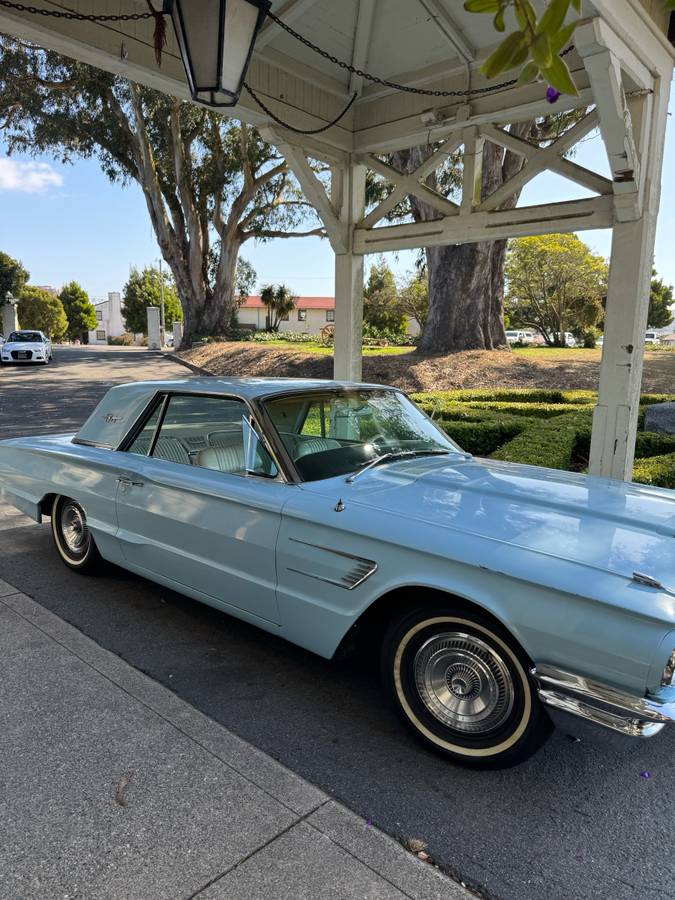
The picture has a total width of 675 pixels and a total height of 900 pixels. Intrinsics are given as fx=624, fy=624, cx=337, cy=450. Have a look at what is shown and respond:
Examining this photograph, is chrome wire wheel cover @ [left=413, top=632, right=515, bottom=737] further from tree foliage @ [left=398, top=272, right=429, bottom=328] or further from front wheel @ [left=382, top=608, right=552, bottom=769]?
tree foliage @ [left=398, top=272, right=429, bottom=328]

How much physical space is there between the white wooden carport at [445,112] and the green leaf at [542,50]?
3.22 metres

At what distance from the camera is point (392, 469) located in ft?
10.6

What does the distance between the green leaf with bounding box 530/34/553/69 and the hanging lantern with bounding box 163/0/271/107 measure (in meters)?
3.09

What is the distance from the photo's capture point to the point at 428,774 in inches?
93.3

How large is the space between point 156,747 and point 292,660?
934mm

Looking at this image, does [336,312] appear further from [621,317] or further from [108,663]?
[108,663]

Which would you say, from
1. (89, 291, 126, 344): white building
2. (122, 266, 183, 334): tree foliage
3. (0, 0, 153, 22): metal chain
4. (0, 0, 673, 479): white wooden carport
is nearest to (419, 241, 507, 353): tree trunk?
(0, 0, 673, 479): white wooden carport

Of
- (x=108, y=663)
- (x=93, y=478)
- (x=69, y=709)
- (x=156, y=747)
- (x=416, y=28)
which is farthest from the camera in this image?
(x=416, y=28)

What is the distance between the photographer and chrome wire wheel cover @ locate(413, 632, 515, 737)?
231 centimetres

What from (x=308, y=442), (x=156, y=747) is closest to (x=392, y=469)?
(x=308, y=442)

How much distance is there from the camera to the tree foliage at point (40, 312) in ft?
193

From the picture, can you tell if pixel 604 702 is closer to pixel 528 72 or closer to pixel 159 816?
pixel 159 816

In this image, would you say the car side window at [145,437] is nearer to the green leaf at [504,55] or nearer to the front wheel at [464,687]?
the front wheel at [464,687]

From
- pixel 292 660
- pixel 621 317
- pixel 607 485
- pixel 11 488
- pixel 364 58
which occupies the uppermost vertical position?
pixel 364 58
